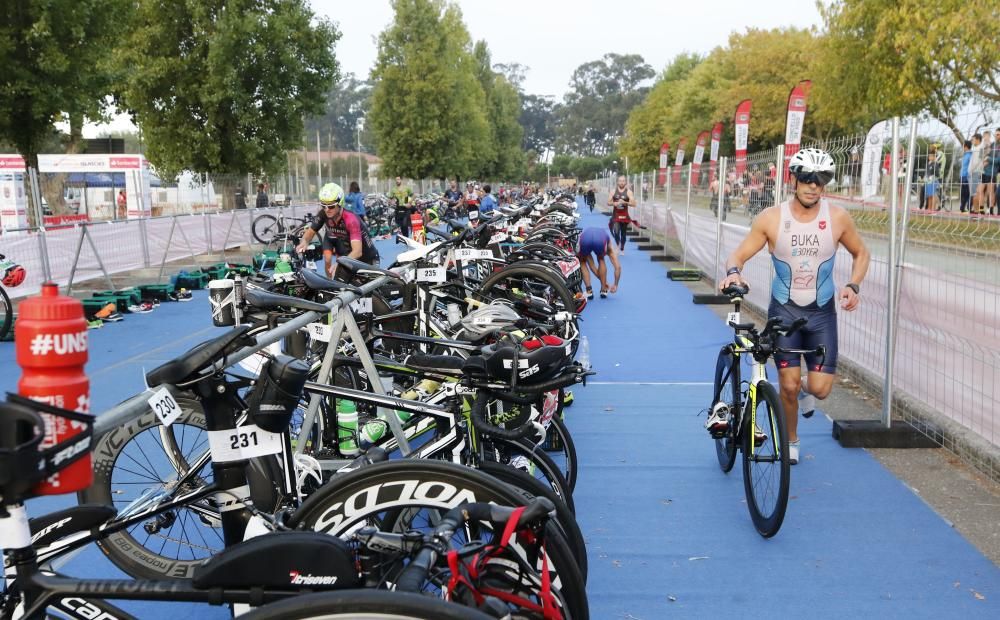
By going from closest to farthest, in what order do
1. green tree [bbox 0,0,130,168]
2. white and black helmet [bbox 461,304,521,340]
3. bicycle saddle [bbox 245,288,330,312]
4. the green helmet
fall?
bicycle saddle [bbox 245,288,330,312], white and black helmet [bbox 461,304,521,340], the green helmet, green tree [bbox 0,0,130,168]

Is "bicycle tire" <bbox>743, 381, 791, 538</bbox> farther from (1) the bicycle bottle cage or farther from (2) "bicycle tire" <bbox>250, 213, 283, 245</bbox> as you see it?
(2) "bicycle tire" <bbox>250, 213, 283, 245</bbox>

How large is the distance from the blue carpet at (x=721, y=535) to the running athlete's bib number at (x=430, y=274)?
143cm

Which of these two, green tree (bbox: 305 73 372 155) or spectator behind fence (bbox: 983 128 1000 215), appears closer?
spectator behind fence (bbox: 983 128 1000 215)

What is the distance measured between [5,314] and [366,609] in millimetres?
9646

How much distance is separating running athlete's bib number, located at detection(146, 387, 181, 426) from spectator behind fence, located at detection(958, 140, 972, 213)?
4708 mm

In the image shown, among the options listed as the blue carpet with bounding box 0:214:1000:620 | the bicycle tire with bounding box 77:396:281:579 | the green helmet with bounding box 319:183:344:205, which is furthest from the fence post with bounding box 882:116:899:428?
the green helmet with bounding box 319:183:344:205

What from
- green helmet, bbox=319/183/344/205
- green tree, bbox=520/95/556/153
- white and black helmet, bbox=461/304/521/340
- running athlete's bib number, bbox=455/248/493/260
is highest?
green tree, bbox=520/95/556/153

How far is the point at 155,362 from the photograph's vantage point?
27.5 feet

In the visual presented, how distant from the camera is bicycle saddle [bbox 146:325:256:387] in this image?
2.18 meters

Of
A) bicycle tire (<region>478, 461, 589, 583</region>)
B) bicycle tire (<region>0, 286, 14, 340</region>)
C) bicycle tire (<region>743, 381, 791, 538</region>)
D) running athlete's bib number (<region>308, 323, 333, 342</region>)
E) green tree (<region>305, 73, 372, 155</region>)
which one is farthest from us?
green tree (<region>305, 73, 372, 155</region>)

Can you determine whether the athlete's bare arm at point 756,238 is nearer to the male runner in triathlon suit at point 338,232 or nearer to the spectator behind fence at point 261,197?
the male runner in triathlon suit at point 338,232

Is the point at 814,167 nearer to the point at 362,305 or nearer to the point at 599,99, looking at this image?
the point at 362,305

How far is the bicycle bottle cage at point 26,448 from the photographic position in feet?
4.87

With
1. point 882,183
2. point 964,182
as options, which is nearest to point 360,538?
point 964,182
